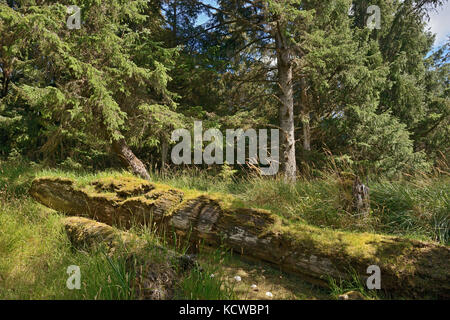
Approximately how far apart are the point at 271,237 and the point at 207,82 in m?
6.77

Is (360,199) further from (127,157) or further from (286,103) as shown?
(127,157)

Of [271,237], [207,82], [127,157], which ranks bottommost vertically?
[271,237]

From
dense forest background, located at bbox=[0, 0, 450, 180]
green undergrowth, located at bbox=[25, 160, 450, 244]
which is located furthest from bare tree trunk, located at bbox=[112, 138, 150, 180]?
green undergrowth, located at bbox=[25, 160, 450, 244]

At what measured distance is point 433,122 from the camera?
38.5 feet

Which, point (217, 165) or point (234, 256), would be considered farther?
point (217, 165)

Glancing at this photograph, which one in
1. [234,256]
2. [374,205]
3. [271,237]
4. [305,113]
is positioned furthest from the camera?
[305,113]

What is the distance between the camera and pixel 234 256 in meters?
3.52

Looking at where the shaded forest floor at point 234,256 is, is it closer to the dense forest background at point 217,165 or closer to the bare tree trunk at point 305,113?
the dense forest background at point 217,165

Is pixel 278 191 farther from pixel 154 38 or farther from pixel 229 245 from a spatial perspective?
pixel 154 38

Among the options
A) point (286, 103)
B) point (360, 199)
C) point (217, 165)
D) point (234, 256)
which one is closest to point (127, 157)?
point (217, 165)

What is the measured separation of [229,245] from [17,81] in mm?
13600

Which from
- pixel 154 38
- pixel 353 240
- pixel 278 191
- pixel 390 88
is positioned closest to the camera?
pixel 353 240

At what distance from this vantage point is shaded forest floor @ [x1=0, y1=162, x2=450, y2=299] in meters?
2.36
